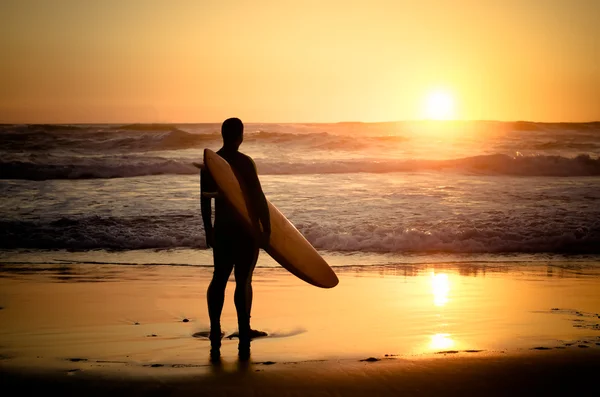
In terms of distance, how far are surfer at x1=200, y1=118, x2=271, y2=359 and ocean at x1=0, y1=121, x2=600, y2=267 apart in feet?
15.3

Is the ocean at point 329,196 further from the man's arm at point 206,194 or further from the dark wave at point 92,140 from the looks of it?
the man's arm at point 206,194

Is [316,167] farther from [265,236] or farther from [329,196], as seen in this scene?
[265,236]

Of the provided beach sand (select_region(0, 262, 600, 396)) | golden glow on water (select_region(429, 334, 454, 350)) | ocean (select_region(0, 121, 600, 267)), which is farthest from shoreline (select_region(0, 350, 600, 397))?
ocean (select_region(0, 121, 600, 267))

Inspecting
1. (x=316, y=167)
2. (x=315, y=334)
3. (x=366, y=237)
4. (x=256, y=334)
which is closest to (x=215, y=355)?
(x=256, y=334)

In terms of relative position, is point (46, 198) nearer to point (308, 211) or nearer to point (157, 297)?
point (308, 211)

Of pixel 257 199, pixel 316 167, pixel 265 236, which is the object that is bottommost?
pixel 316 167

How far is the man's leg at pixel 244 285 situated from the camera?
5266 millimetres

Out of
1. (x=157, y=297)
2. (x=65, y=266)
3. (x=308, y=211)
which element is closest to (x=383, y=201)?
(x=308, y=211)

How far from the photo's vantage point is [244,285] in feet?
17.6

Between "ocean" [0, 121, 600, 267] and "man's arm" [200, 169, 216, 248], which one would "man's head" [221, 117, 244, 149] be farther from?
"ocean" [0, 121, 600, 267]

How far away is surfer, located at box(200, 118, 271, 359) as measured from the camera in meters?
5.14

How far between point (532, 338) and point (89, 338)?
317 centimetres

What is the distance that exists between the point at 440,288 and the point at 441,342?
2.61 metres

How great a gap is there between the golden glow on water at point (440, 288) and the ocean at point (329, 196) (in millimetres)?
1503
